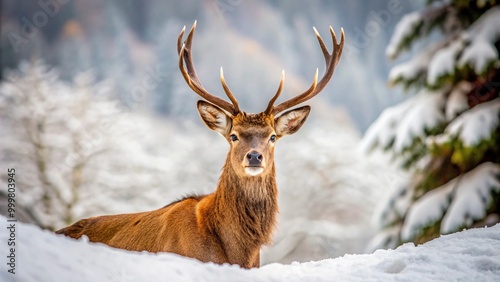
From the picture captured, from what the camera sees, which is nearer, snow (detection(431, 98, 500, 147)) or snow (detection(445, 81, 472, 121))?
snow (detection(431, 98, 500, 147))

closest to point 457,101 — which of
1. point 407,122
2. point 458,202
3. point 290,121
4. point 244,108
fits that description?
point 407,122

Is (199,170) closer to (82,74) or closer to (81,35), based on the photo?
(82,74)

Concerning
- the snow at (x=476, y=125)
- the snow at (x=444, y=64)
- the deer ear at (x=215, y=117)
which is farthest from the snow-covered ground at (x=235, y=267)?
the snow at (x=444, y=64)

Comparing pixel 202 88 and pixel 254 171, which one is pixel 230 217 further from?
pixel 202 88

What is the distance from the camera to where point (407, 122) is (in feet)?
27.5

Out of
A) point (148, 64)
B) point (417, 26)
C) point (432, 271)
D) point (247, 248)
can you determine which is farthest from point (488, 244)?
point (148, 64)

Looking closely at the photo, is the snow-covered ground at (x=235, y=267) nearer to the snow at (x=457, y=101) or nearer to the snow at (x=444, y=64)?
the snow at (x=444, y=64)

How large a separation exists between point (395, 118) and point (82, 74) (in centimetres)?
1005

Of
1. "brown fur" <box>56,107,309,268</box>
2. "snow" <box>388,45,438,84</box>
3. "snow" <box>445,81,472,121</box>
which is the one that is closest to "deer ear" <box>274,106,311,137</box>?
"brown fur" <box>56,107,309,268</box>

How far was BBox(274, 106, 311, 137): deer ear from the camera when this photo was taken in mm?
4949

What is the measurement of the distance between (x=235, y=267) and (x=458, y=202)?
5163mm

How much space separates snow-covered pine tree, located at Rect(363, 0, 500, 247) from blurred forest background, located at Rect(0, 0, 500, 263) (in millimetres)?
30

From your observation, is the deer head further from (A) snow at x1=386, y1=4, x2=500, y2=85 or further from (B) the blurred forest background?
(B) the blurred forest background

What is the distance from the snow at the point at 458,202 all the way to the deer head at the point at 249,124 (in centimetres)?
322
